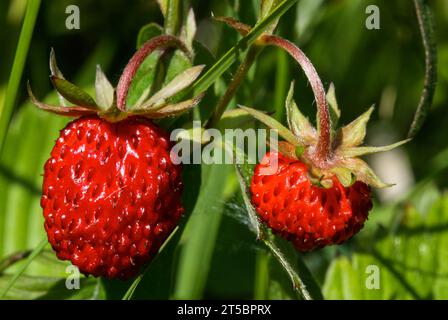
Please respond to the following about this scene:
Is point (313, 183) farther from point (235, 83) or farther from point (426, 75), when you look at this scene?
point (426, 75)

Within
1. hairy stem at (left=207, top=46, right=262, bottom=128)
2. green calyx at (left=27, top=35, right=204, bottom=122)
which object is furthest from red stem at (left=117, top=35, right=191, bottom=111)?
hairy stem at (left=207, top=46, right=262, bottom=128)

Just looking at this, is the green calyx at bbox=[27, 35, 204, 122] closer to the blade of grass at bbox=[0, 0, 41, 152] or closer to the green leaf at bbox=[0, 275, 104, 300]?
the blade of grass at bbox=[0, 0, 41, 152]

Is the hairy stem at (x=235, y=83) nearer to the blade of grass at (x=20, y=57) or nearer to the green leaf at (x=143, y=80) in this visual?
the green leaf at (x=143, y=80)

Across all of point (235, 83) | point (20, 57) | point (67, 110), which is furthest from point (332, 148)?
point (20, 57)

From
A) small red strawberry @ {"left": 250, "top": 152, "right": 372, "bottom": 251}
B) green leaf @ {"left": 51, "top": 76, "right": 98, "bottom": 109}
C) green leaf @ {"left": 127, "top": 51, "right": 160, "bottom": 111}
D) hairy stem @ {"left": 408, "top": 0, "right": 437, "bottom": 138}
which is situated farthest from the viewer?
hairy stem @ {"left": 408, "top": 0, "right": 437, "bottom": 138}

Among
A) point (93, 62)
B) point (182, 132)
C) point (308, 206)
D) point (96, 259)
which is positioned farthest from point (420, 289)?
point (93, 62)

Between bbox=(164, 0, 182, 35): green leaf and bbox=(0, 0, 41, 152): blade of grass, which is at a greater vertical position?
bbox=(164, 0, 182, 35): green leaf

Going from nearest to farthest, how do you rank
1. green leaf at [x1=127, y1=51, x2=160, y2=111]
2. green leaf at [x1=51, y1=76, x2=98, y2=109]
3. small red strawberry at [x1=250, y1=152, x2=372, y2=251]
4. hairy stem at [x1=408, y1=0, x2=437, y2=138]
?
green leaf at [x1=51, y1=76, x2=98, y2=109], small red strawberry at [x1=250, y1=152, x2=372, y2=251], green leaf at [x1=127, y1=51, x2=160, y2=111], hairy stem at [x1=408, y1=0, x2=437, y2=138]
